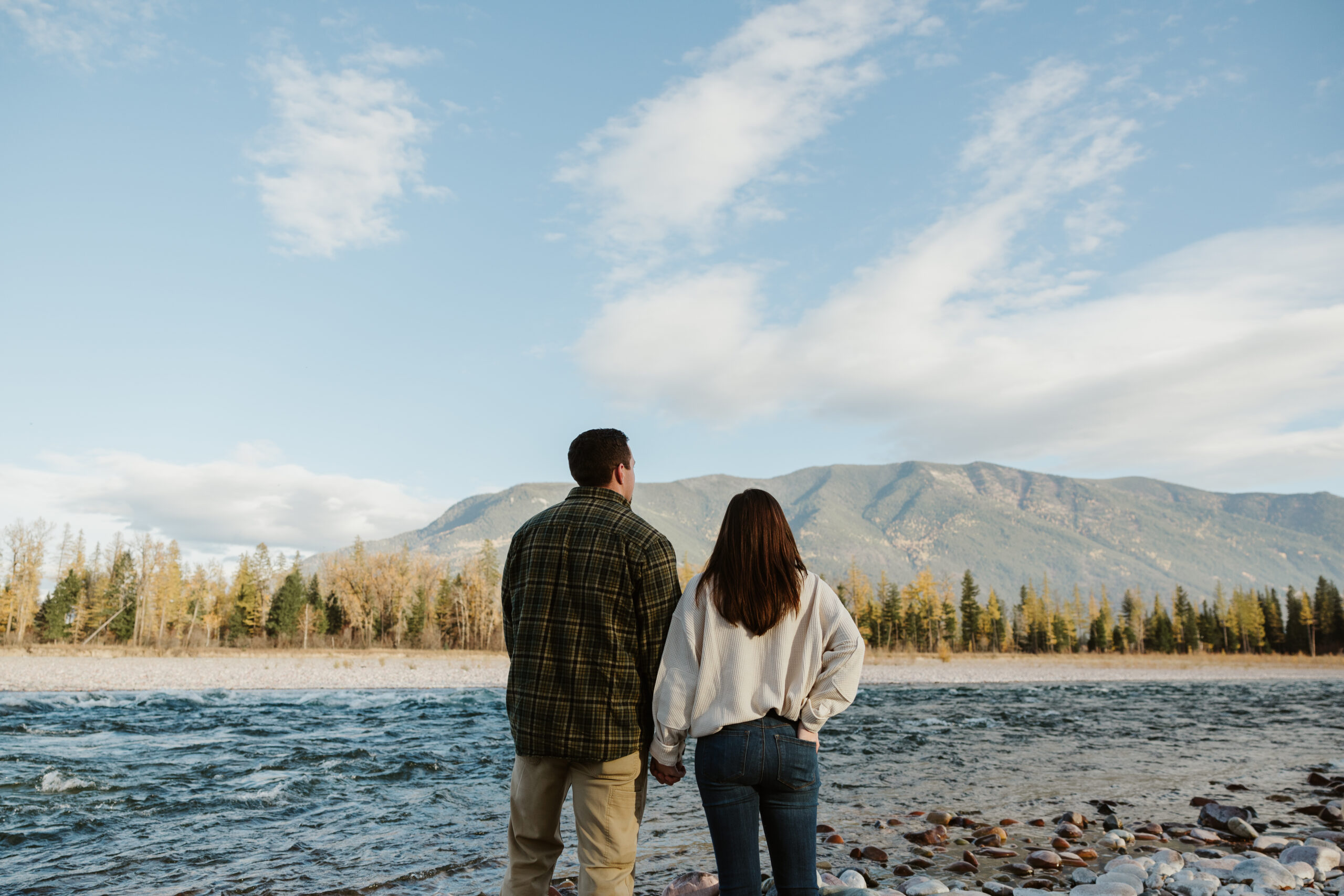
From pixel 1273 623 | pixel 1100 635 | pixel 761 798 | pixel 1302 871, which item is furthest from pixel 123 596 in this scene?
pixel 1273 623

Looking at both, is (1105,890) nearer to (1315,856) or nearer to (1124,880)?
(1124,880)

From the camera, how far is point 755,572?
2855 mm

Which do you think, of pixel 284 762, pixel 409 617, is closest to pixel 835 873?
pixel 284 762

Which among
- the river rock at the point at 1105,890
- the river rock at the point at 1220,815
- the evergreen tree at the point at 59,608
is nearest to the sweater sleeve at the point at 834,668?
the river rock at the point at 1105,890

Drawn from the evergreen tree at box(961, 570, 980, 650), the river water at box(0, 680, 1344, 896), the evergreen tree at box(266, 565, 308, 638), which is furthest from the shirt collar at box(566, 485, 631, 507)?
the evergreen tree at box(961, 570, 980, 650)

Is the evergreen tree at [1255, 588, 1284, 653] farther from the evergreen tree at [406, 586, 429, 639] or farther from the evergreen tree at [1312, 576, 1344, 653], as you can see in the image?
the evergreen tree at [406, 586, 429, 639]

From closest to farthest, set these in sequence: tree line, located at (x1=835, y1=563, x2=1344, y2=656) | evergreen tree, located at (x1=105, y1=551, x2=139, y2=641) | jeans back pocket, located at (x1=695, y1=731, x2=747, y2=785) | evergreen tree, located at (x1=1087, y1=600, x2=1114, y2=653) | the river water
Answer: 1. jeans back pocket, located at (x1=695, y1=731, x2=747, y2=785)
2. the river water
3. evergreen tree, located at (x1=105, y1=551, x2=139, y2=641)
4. tree line, located at (x1=835, y1=563, x2=1344, y2=656)
5. evergreen tree, located at (x1=1087, y1=600, x2=1114, y2=653)

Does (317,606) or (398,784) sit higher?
(398,784)

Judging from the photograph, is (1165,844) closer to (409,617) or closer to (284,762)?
(284,762)

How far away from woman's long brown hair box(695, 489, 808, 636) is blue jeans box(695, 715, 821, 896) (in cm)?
42

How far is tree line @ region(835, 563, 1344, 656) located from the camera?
80.9 meters

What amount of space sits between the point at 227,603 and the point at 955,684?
6187 cm

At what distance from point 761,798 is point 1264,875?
5074mm

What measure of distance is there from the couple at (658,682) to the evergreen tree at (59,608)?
68653 millimetres
